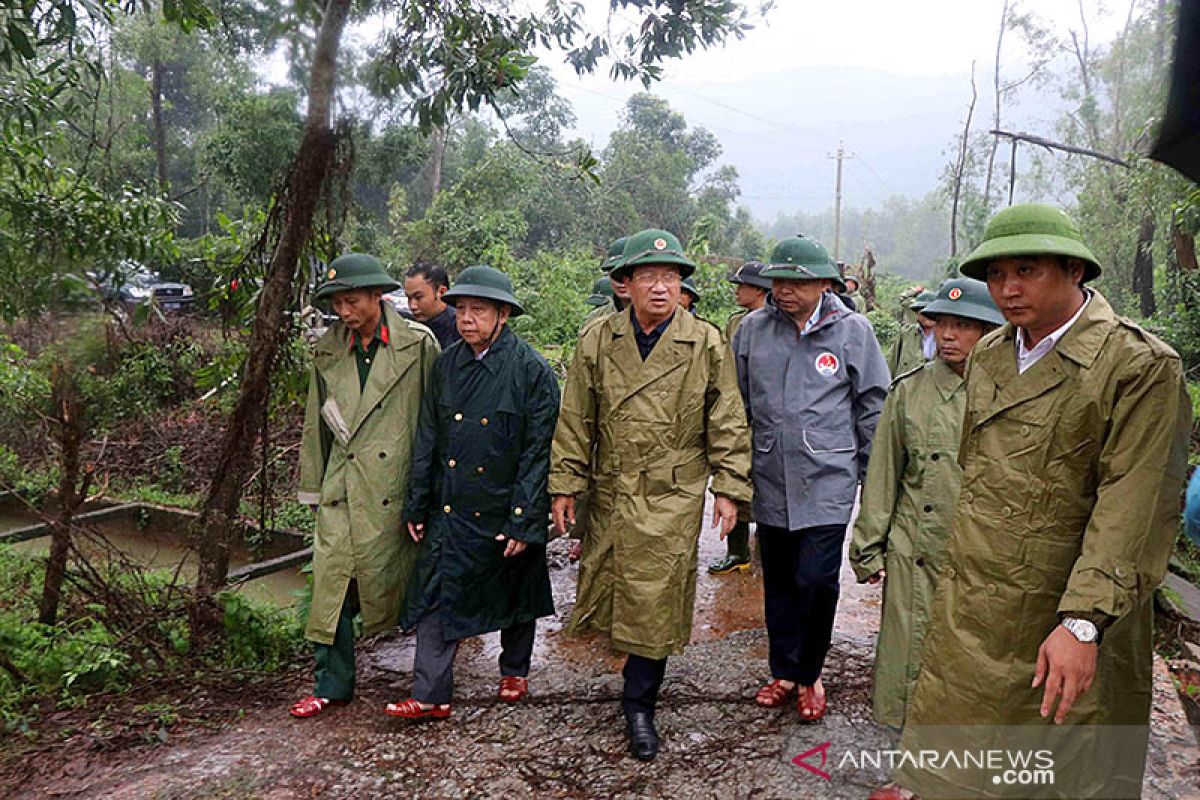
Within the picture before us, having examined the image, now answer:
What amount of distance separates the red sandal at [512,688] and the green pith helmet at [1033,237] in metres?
2.55

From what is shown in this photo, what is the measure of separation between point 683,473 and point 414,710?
1429 mm

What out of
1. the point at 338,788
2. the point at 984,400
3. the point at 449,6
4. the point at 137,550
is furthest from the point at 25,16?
the point at 137,550

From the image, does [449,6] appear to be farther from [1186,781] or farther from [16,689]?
[1186,781]

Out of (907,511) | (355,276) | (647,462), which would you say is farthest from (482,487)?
(907,511)

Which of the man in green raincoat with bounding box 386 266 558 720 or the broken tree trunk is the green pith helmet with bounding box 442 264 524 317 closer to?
the man in green raincoat with bounding box 386 266 558 720

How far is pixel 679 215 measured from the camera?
3259 cm

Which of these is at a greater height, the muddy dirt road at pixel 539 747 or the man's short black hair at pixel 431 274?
the man's short black hair at pixel 431 274

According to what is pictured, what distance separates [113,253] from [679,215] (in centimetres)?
2863

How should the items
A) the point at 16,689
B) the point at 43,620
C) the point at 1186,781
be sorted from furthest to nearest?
1. the point at 43,620
2. the point at 16,689
3. the point at 1186,781

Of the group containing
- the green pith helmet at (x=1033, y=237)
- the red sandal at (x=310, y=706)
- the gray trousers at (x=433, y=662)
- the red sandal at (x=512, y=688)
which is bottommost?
the red sandal at (x=310, y=706)

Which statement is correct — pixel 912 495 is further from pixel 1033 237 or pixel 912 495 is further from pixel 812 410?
pixel 1033 237

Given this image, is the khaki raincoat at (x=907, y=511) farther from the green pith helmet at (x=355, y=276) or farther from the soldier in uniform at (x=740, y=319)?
the soldier in uniform at (x=740, y=319)

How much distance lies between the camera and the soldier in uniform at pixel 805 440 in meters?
3.58

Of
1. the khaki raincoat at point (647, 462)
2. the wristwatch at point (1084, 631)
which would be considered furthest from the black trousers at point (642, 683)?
the wristwatch at point (1084, 631)
